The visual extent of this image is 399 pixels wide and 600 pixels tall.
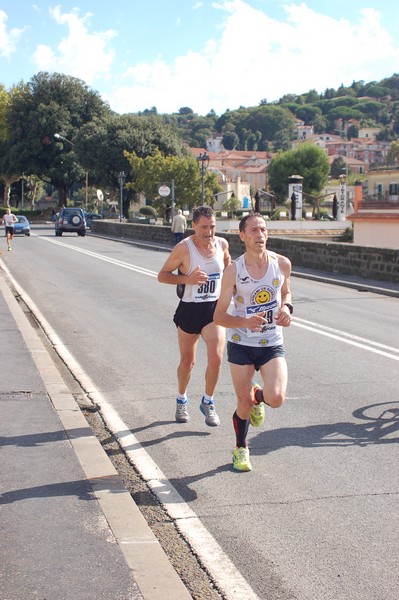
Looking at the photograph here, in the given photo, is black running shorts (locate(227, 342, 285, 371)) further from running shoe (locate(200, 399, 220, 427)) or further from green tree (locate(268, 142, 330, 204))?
green tree (locate(268, 142, 330, 204))

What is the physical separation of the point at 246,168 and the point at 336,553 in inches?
7451

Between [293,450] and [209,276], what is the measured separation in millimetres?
1543

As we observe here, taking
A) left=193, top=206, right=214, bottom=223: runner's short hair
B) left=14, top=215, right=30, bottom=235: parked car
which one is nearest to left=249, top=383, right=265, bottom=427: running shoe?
left=193, top=206, right=214, bottom=223: runner's short hair

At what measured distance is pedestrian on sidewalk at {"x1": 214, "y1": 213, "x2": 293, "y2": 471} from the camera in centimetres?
571

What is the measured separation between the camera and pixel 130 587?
12.5ft

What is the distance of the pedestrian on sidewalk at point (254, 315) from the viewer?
571 cm

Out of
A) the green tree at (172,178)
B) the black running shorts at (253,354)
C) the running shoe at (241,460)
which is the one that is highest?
the green tree at (172,178)

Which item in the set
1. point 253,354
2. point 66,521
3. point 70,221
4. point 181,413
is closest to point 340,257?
point 181,413

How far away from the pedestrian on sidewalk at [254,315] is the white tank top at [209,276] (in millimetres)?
1141

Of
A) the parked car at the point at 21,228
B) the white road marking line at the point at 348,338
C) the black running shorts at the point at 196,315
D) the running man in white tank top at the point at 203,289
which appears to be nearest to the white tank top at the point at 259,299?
the running man in white tank top at the point at 203,289

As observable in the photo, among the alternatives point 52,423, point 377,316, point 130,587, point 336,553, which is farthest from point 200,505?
point 377,316

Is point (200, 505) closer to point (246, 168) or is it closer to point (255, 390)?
point (255, 390)

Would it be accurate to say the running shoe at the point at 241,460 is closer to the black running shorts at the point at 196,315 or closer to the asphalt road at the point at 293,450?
the asphalt road at the point at 293,450

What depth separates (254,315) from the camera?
5668 millimetres
